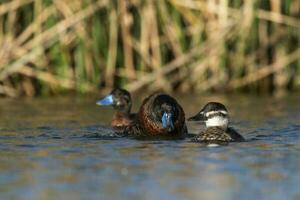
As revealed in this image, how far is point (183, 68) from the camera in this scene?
45.3ft

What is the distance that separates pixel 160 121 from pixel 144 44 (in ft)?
14.5

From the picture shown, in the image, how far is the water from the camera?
5973 millimetres

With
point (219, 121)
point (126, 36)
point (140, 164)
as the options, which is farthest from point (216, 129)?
point (126, 36)

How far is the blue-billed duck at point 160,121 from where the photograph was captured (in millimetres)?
9242

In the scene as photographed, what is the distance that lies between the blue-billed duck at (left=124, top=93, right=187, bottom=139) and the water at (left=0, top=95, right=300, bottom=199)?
1.59ft

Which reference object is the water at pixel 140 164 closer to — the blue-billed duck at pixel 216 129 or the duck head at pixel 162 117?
the blue-billed duck at pixel 216 129

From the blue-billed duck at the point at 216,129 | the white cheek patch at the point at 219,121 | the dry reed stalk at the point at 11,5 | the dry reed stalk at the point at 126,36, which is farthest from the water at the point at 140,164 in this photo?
the dry reed stalk at the point at 126,36

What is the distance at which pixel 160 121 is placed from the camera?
30.7ft

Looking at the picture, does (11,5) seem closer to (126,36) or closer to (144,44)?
(126,36)

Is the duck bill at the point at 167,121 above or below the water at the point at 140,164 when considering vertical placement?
above

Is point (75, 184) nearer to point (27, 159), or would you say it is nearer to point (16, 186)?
point (16, 186)

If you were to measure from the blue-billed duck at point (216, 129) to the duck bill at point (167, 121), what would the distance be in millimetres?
352

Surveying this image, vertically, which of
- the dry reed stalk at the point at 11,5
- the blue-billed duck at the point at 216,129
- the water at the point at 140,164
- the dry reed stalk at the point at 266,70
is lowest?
the water at the point at 140,164

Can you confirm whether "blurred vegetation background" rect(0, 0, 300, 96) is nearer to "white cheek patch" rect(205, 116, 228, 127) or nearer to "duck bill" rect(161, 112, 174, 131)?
"duck bill" rect(161, 112, 174, 131)
